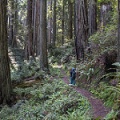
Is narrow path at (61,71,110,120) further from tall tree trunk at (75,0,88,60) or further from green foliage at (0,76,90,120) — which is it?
tall tree trunk at (75,0,88,60)

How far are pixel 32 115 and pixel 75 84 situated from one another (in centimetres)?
279

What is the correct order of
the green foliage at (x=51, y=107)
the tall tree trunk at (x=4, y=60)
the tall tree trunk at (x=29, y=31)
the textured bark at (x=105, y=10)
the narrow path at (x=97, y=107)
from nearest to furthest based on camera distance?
the narrow path at (x=97, y=107) < the green foliage at (x=51, y=107) < the tall tree trunk at (x=4, y=60) < the textured bark at (x=105, y=10) < the tall tree trunk at (x=29, y=31)

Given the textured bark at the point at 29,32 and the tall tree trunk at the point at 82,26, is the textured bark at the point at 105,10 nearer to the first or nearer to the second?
the tall tree trunk at the point at 82,26

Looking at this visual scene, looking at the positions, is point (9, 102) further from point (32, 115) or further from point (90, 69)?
point (90, 69)

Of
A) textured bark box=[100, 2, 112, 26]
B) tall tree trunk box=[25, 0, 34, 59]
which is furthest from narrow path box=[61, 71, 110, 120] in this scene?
tall tree trunk box=[25, 0, 34, 59]

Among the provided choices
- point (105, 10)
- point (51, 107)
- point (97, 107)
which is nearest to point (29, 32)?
point (105, 10)

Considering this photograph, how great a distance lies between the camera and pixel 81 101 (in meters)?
6.74

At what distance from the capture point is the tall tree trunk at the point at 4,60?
8508 mm

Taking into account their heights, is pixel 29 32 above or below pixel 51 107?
above

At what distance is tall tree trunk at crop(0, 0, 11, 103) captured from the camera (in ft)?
27.9

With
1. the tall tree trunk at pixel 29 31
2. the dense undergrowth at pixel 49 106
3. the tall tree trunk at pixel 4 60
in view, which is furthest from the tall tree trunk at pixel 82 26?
the tall tree trunk at pixel 29 31

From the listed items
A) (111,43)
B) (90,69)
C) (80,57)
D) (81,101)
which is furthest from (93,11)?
(81,101)

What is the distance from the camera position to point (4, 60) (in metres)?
8.62

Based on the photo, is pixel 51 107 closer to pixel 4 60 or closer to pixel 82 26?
pixel 4 60
